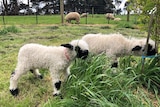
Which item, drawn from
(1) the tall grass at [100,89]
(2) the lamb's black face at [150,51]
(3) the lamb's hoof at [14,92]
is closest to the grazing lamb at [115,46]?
(2) the lamb's black face at [150,51]

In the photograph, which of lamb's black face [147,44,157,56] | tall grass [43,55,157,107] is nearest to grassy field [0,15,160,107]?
tall grass [43,55,157,107]

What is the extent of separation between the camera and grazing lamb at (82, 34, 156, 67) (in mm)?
5248

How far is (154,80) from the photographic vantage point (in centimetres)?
457

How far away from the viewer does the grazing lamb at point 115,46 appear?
5.25 metres

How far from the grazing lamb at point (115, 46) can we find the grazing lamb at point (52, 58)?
1144mm

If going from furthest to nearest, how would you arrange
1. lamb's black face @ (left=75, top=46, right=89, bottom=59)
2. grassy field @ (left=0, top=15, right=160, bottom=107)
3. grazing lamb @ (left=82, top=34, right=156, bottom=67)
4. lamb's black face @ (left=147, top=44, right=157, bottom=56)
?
grazing lamb @ (left=82, top=34, right=156, bottom=67) < lamb's black face @ (left=147, top=44, right=157, bottom=56) < lamb's black face @ (left=75, top=46, right=89, bottom=59) < grassy field @ (left=0, top=15, right=160, bottom=107)

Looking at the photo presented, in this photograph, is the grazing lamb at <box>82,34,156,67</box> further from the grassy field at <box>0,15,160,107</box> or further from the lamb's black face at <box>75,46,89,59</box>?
the lamb's black face at <box>75,46,89,59</box>

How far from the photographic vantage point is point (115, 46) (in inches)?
215

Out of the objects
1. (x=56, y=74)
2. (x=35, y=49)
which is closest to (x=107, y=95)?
(x=56, y=74)

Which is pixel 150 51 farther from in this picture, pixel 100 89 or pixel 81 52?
pixel 100 89

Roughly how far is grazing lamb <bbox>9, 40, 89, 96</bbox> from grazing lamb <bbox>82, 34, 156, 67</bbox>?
1.14 m

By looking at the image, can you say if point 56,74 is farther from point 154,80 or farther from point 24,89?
point 154,80

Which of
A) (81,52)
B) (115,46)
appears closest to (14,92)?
(81,52)

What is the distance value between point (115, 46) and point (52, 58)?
1.65 m
